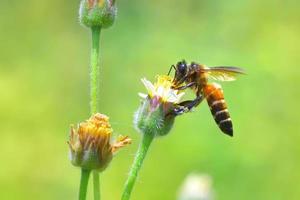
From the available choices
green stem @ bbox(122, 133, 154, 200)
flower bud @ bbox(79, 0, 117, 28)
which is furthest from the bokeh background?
green stem @ bbox(122, 133, 154, 200)

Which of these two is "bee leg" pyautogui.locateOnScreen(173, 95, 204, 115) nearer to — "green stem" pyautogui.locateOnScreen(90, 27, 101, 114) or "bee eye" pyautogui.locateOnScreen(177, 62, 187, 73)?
"bee eye" pyautogui.locateOnScreen(177, 62, 187, 73)

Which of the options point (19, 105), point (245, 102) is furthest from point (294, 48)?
point (19, 105)


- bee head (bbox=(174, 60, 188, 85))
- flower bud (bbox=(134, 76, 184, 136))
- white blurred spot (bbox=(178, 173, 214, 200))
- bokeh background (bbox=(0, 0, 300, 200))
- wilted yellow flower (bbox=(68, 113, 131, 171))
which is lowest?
wilted yellow flower (bbox=(68, 113, 131, 171))

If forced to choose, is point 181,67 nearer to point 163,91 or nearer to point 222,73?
point 222,73

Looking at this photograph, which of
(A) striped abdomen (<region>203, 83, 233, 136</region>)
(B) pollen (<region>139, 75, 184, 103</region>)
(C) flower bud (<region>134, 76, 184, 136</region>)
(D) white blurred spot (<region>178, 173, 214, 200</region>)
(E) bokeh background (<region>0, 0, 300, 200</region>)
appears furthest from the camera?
(E) bokeh background (<region>0, 0, 300, 200</region>)

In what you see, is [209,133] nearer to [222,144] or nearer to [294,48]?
[222,144]
